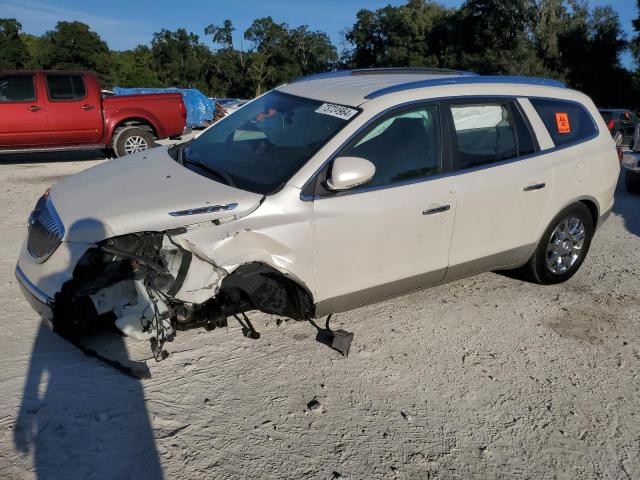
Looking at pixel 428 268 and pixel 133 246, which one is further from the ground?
pixel 133 246

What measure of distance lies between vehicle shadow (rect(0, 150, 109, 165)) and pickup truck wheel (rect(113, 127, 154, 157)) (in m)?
1.51

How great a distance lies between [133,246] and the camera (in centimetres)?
326

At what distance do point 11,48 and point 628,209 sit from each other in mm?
66483

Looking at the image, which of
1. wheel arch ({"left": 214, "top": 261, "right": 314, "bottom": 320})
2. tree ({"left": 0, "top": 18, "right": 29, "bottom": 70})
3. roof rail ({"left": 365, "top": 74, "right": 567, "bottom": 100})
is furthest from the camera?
tree ({"left": 0, "top": 18, "right": 29, "bottom": 70})

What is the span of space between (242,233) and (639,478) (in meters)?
2.47

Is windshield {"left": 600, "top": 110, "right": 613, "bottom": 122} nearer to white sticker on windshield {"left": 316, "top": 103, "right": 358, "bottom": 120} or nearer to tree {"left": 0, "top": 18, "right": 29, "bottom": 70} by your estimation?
white sticker on windshield {"left": 316, "top": 103, "right": 358, "bottom": 120}

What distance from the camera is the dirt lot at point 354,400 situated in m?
2.69

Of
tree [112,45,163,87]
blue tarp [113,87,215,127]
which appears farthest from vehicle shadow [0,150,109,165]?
tree [112,45,163,87]

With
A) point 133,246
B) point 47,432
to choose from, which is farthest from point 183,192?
point 47,432

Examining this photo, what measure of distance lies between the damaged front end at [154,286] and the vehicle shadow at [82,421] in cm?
28

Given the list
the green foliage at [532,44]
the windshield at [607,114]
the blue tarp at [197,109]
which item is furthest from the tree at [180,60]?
the windshield at [607,114]

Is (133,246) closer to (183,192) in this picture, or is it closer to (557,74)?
(183,192)

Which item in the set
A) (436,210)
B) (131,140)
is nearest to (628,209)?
(436,210)

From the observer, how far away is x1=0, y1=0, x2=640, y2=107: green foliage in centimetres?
4484
